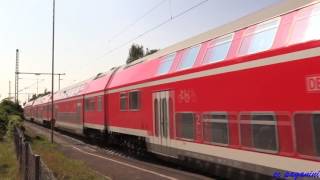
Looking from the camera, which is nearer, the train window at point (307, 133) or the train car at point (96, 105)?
the train window at point (307, 133)

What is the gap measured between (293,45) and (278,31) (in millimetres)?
819

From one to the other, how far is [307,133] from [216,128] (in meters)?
3.29

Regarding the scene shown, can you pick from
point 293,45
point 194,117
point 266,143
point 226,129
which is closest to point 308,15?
point 293,45

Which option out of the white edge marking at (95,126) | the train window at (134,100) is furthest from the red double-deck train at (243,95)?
the white edge marking at (95,126)

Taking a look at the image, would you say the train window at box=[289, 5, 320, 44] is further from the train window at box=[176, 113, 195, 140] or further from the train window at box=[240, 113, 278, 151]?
the train window at box=[176, 113, 195, 140]

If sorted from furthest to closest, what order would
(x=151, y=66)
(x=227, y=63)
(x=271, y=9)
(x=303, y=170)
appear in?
(x=151, y=66) → (x=227, y=63) → (x=271, y=9) → (x=303, y=170)

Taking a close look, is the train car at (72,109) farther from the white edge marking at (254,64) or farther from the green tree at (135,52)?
the green tree at (135,52)

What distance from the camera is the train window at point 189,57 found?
40.7 ft

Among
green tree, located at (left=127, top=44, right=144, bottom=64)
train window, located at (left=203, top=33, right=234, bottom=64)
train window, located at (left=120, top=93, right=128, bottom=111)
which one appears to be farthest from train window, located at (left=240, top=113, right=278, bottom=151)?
green tree, located at (left=127, top=44, right=144, bottom=64)

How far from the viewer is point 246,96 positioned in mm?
9555

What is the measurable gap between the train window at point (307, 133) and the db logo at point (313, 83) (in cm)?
42

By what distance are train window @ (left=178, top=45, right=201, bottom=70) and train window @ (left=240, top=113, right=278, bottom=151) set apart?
3.15m

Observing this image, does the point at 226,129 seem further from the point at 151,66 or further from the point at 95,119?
the point at 95,119

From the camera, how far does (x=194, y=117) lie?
12.0 meters
